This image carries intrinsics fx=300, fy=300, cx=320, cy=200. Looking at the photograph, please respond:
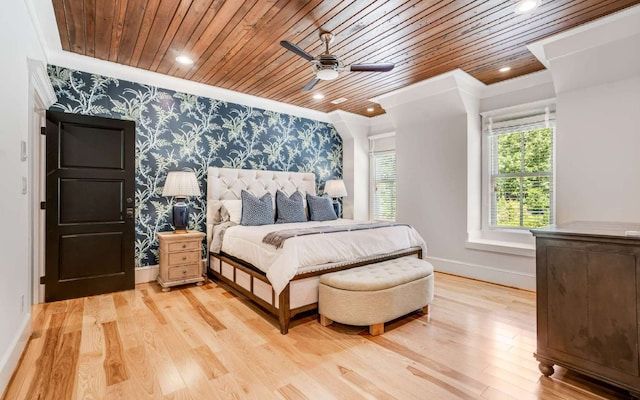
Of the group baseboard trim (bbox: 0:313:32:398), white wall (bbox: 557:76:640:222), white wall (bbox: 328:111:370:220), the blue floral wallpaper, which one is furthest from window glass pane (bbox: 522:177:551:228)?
baseboard trim (bbox: 0:313:32:398)

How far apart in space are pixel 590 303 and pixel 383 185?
14.3 ft

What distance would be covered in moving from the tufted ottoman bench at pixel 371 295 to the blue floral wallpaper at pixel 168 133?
2549mm

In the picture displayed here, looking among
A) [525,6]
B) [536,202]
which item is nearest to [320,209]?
[536,202]

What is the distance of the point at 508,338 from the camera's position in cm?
247

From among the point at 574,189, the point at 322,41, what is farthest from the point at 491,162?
the point at 322,41

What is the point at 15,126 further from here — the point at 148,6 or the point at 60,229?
the point at 60,229

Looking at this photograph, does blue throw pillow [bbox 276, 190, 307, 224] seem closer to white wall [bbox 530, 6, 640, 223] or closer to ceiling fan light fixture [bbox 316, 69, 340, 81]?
ceiling fan light fixture [bbox 316, 69, 340, 81]

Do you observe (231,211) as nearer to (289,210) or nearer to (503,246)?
(289,210)

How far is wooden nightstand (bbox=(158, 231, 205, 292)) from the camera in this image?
3.67m

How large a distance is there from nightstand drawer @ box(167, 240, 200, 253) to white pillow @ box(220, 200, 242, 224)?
1.78 ft

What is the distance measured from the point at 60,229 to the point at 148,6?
252 cm

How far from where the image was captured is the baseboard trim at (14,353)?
1.75m

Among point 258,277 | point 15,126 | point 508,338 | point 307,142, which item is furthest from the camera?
point 307,142

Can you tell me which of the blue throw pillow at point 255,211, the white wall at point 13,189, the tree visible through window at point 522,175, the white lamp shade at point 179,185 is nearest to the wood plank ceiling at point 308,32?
the white wall at point 13,189
